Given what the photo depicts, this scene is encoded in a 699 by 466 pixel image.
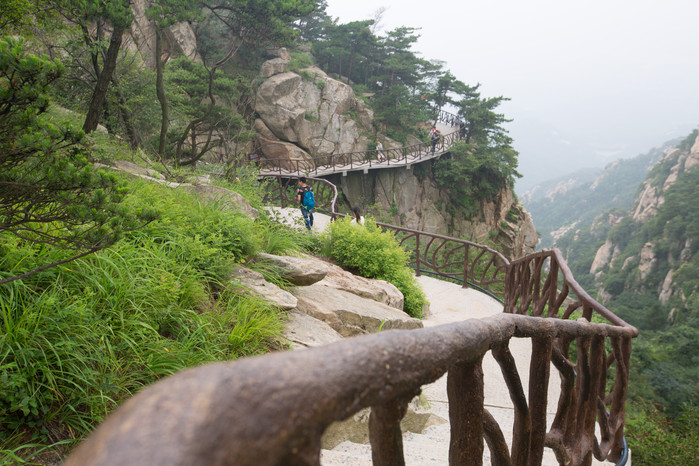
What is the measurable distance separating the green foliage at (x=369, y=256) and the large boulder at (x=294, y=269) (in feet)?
8.72

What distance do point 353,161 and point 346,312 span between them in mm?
22963

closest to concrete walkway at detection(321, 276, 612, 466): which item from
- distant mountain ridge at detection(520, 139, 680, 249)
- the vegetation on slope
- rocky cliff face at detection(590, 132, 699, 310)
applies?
the vegetation on slope

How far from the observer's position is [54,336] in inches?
84.3

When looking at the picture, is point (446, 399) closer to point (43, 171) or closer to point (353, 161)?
point (43, 171)

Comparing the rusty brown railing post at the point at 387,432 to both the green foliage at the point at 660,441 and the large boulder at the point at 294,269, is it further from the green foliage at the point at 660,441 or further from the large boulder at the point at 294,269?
the green foliage at the point at 660,441

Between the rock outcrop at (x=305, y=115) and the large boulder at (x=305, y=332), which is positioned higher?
the rock outcrop at (x=305, y=115)

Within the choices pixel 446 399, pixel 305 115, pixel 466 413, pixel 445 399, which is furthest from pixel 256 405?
pixel 305 115

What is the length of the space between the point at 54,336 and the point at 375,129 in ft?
91.0

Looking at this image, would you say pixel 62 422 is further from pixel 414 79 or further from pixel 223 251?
pixel 414 79

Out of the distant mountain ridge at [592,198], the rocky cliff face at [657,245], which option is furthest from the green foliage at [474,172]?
the distant mountain ridge at [592,198]

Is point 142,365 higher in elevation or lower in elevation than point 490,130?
lower

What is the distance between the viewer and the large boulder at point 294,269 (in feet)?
14.1

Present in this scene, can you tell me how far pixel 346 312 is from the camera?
4.39 metres

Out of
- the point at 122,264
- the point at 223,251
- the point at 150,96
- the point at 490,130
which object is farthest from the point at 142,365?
the point at 490,130
